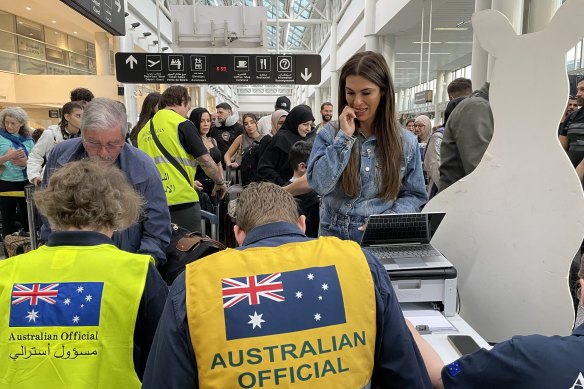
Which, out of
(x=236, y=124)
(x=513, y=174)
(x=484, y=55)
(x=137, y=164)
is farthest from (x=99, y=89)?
(x=513, y=174)

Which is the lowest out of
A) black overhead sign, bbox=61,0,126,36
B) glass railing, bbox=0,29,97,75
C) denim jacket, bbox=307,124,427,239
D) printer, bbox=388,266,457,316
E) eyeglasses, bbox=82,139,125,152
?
printer, bbox=388,266,457,316

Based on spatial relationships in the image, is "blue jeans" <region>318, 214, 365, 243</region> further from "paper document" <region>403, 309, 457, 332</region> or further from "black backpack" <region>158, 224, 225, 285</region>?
"black backpack" <region>158, 224, 225, 285</region>

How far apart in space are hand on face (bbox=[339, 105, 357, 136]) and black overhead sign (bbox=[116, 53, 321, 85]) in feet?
24.5

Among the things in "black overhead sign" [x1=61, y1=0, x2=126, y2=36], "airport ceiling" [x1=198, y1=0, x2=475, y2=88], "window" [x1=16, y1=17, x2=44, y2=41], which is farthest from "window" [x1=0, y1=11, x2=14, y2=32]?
"airport ceiling" [x1=198, y1=0, x2=475, y2=88]

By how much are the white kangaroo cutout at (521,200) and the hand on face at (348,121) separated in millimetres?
554

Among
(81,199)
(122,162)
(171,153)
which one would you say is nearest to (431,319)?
(81,199)

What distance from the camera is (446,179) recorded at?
2.22 meters

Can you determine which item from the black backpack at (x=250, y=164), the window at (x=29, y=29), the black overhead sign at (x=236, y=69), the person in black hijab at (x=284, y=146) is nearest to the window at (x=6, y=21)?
the window at (x=29, y=29)

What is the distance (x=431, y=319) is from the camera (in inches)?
61.8

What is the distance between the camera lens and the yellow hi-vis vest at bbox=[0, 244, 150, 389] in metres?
1.08

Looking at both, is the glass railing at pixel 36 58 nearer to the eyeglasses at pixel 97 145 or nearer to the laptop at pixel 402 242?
the eyeglasses at pixel 97 145

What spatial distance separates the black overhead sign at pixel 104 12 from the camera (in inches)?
199

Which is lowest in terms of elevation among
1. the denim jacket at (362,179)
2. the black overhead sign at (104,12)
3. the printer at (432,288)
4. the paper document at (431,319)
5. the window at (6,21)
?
the paper document at (431,319)

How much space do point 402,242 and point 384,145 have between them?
0.40 m
